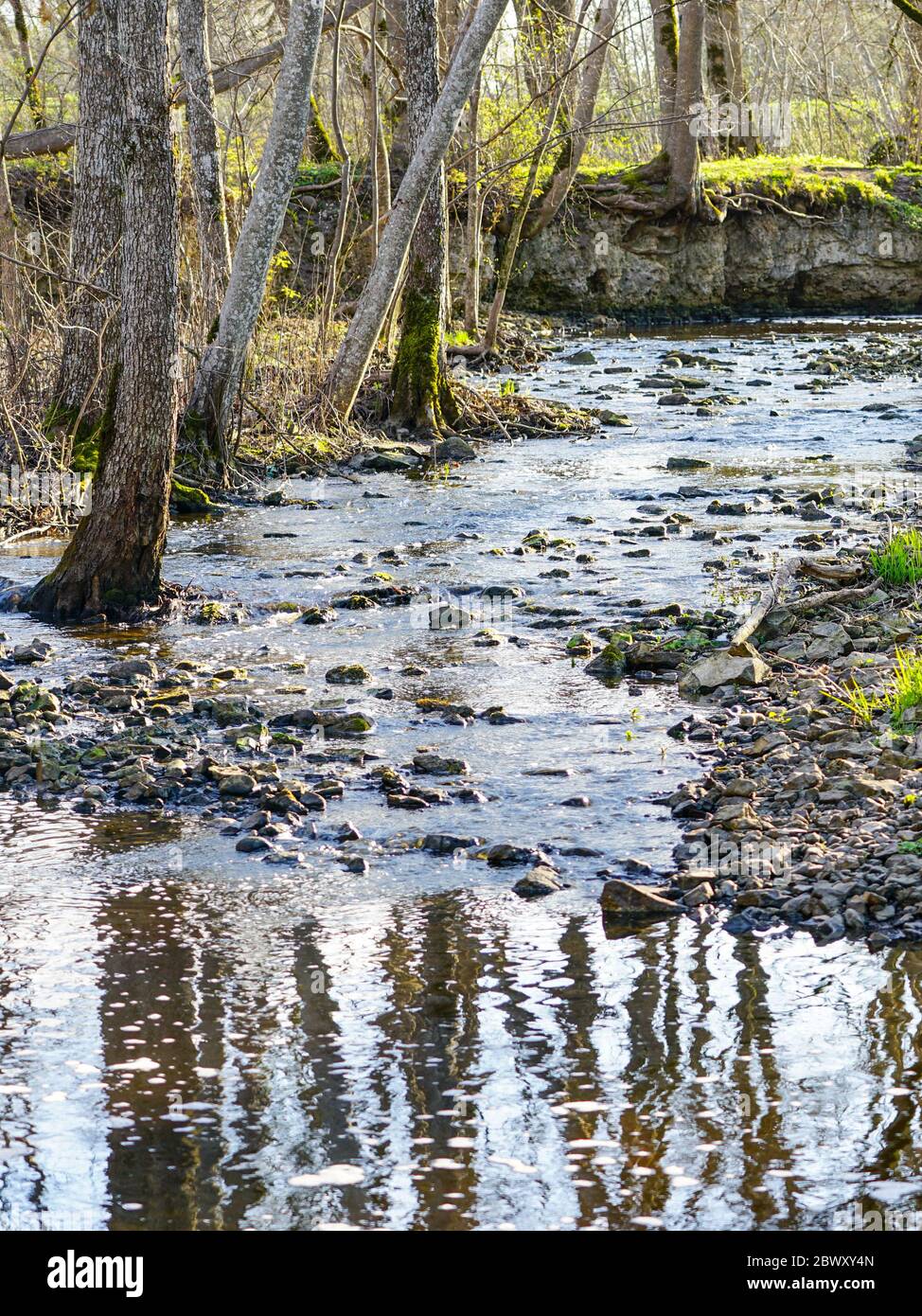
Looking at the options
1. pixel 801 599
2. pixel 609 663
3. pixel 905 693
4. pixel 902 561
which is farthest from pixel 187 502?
pixel 905 693

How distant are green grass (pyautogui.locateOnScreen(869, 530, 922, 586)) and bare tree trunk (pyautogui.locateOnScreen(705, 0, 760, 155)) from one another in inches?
849

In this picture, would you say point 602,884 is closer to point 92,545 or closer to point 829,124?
point 92,545

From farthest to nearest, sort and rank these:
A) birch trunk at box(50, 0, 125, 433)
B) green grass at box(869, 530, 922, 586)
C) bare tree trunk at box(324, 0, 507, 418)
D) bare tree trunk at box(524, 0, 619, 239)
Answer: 1. bare tree trunk at box(524, 0, 619, 239)
2. bare tree trunk at box(324, 0, 507, 418)
3. birch trunk at box(50, 0, 125, 433)
4. green grass at box(869, 530, 922, 586)

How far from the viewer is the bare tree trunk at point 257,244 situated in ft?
37.9

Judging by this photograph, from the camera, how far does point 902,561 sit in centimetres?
790

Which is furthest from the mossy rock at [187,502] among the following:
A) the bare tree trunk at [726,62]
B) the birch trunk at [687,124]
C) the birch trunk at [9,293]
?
the bare tree trunk at [726,62]

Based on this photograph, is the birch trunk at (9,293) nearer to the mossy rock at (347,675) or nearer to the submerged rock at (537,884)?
the mossy rock at (347,675)

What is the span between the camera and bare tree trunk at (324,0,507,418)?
12.7 m

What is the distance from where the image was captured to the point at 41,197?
22266mm

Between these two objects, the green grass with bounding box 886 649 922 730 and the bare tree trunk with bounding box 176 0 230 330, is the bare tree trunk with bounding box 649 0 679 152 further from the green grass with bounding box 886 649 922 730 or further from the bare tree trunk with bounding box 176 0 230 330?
the green grass with bounding box 886 649 922 730

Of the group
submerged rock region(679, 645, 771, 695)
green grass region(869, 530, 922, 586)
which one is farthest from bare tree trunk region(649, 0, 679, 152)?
submerged rock region(679, 645, 771, 695)

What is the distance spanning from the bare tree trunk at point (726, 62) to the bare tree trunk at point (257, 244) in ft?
57.6
